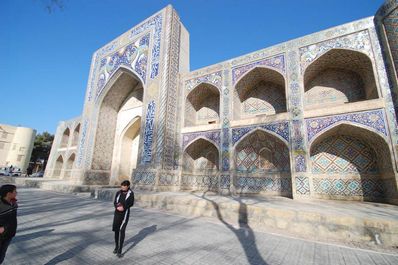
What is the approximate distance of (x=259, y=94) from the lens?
9.16m

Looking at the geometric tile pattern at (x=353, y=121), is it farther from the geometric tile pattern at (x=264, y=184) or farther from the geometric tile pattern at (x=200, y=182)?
the geometric tile pattern at (x=200, y=182)

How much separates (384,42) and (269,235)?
22.1 ft

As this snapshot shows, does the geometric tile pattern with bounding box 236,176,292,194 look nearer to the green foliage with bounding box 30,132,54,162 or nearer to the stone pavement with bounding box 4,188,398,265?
the stone pavement with bounding box 4,188,398,265

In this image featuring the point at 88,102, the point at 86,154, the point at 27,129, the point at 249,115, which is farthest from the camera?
the point at 27,129

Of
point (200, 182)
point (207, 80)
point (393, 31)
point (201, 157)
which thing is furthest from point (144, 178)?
point (393, 31)

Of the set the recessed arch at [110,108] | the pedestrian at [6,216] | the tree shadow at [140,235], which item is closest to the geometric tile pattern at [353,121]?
the tree shadow at [140,235]

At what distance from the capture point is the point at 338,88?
763cm

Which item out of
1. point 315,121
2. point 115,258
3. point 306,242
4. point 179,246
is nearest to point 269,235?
point 306,242

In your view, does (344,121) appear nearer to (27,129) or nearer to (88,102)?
(88,102)

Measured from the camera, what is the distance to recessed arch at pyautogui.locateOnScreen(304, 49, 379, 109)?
6.81m

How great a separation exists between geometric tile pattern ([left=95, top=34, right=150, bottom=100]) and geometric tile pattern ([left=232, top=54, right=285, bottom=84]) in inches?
171

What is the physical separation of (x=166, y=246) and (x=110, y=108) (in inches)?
445

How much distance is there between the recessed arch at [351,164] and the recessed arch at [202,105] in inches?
181

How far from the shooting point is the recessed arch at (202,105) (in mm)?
9648
